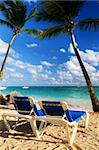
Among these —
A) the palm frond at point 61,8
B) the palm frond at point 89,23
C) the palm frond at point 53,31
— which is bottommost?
the palm frond at point 53,31

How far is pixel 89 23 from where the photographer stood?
11141 millimetres

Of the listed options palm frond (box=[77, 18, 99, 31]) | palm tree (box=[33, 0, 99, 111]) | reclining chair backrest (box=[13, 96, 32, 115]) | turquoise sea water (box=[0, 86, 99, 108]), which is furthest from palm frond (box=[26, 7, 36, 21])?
reclining chair backrest (box=[13, 96, 32, 115])

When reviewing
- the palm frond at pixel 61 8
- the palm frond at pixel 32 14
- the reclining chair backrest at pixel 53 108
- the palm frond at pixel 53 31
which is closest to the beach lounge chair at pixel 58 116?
the reclining chair backrest at pixel 53 108

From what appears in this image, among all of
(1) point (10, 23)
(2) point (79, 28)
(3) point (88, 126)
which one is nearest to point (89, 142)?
(3) point (88, 126)

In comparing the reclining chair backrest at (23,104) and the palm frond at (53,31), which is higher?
the palm frond at (53,31)

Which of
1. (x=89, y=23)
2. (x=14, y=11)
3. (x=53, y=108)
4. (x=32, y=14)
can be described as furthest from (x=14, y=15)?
(x=53, y=108)

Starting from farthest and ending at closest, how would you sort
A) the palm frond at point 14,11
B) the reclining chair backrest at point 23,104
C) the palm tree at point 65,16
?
1. the palm frond at point 14,11
2. the palm tree at point 65,16
3. the reclining chair backrest at point 23,104

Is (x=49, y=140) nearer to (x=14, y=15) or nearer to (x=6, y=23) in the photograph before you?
(x=14, y=15)

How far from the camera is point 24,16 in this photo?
52.9 ft

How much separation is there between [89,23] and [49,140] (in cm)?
700

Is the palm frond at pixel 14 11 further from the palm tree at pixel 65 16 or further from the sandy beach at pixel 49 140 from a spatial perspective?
the sandy beach at pixel 49 140

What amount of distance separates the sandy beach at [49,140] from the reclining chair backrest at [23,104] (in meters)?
0.47

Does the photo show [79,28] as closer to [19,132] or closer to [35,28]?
[35,28]

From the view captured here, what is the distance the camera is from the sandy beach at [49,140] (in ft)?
16.0
